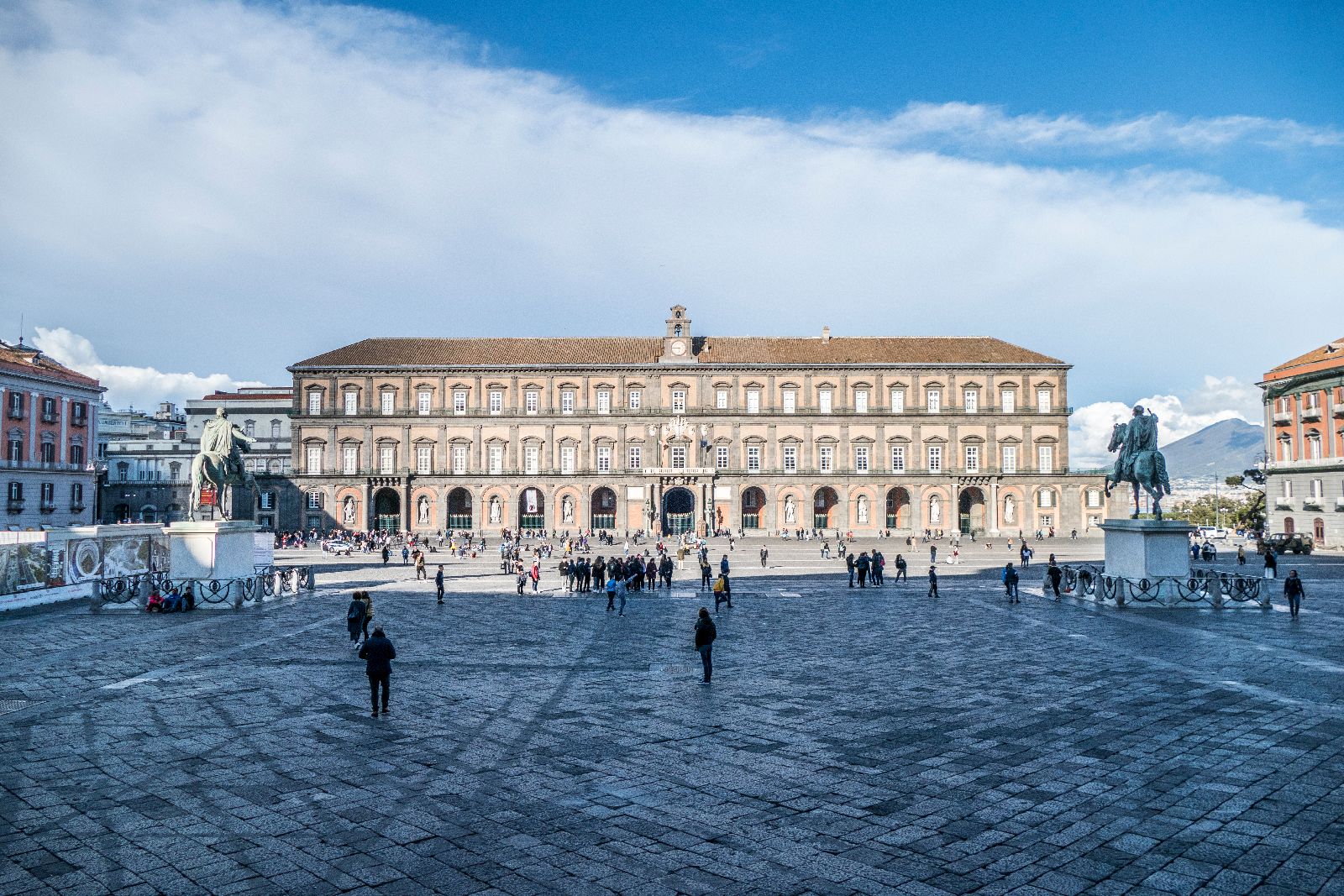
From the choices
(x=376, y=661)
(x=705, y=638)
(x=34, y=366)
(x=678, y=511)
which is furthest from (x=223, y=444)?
(x=678, y=511)

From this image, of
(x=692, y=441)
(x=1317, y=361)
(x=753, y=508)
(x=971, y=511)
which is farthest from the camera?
(x=753, y=508)

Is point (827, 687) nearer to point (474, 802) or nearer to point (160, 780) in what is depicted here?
point (474, 802)

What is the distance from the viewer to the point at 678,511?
64.2 metres

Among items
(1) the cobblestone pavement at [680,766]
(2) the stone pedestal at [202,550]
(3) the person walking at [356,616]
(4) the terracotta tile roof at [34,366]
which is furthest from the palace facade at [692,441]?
(3) the person walking at [356,616]

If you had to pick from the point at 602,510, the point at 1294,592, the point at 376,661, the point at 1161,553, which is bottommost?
the point at 1294,592

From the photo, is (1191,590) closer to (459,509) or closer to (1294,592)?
(1294,592)

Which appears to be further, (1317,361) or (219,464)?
(1317,361)

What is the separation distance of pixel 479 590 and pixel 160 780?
1963 cm

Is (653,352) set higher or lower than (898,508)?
higher

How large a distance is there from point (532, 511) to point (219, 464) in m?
40.7

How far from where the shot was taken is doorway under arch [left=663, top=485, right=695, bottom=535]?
207 feet

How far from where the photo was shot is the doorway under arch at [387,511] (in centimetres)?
6400

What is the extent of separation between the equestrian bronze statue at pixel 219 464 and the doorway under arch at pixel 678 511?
134ft

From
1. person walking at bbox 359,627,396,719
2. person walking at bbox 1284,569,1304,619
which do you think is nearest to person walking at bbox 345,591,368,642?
person walking at bbox 359,627,396,719
